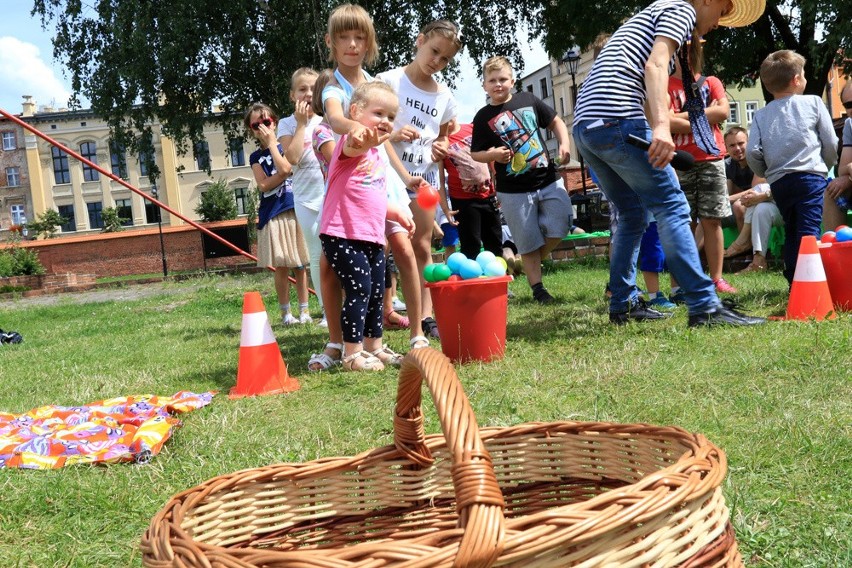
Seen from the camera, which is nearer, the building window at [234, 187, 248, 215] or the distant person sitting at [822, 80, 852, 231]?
the distant person sitting at [822, 80, 852, 231]

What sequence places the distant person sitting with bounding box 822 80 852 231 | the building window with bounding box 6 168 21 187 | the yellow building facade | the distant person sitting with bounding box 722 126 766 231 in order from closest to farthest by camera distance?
the distant person sitting with bounding box 822 80 852 231
the distant person sitting with bounding box 722 126 766 231
the yellow building facade
the building window with bounding box 6 168 21 187

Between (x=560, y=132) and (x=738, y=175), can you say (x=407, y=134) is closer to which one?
(x=560, y=132)

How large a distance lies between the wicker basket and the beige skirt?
469 cm

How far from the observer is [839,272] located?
15.3 feet

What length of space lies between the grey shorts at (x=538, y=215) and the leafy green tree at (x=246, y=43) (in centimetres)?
1041

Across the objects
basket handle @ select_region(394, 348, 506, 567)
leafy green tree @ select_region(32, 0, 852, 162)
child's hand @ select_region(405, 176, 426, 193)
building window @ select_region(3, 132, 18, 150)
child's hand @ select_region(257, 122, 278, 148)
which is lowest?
basket handle @ select_region(394, 348, 506, 567)

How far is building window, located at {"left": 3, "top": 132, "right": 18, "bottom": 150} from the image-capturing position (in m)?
64.4

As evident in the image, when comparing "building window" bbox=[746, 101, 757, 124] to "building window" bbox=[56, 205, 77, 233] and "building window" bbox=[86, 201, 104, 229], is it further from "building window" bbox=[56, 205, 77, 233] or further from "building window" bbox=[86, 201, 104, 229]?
"building window" bbox=[56, 205, 77, 233]

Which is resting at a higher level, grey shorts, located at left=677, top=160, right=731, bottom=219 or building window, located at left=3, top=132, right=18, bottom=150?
building window, located at left=3, top=132, right=18, bottom=150

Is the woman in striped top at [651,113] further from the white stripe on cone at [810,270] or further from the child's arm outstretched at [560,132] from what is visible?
the child's arm outstretched at [560,132]

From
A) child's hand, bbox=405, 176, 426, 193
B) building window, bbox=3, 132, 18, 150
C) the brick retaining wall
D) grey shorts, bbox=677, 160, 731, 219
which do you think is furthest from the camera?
building window, bbox=3, 132, 18, 150

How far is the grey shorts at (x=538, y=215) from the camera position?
613 cm

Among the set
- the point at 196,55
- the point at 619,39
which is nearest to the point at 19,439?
the point at 619,39

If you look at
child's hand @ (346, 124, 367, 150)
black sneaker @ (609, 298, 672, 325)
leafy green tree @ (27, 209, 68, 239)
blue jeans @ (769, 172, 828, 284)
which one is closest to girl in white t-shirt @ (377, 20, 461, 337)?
child's hand @ (346, 124, 367, 150)
